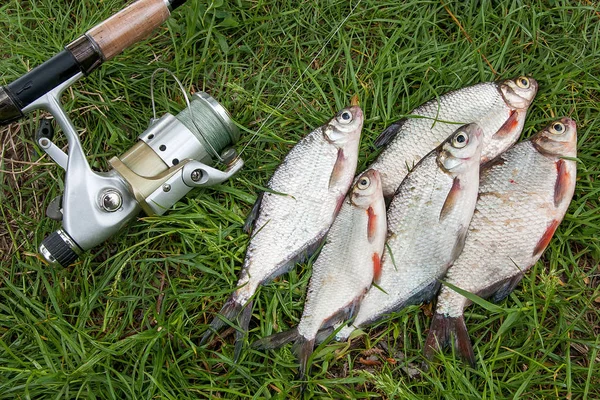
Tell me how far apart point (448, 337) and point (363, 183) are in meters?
0.87

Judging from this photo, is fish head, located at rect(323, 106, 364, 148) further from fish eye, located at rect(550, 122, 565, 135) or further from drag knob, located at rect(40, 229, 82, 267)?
drag knob, located at rect(40, 229, 82, 267)

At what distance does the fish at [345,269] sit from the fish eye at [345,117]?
309 mm

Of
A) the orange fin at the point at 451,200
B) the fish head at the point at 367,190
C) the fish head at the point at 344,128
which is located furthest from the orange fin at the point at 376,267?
the fish head at the point at 344,128

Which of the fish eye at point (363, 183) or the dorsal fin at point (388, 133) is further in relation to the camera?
the dorsal fin at point (388, 133)

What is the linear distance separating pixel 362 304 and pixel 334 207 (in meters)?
0.52

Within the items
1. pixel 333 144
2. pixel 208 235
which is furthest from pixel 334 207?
pixel 208 235

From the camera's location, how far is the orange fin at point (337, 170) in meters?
2.79

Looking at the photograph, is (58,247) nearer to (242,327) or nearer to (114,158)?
(114,158)

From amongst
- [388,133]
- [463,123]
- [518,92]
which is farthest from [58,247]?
[518,92]

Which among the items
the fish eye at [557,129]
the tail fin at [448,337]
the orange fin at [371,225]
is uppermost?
the orange fin at [371,225]

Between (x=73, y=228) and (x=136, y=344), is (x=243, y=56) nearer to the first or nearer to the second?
(x=73, y=228)

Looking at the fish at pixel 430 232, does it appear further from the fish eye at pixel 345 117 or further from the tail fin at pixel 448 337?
the fish eye at pixel 345 117

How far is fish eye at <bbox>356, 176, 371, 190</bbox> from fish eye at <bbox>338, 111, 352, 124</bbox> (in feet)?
1.10

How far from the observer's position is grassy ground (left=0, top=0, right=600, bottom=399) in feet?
8.65
